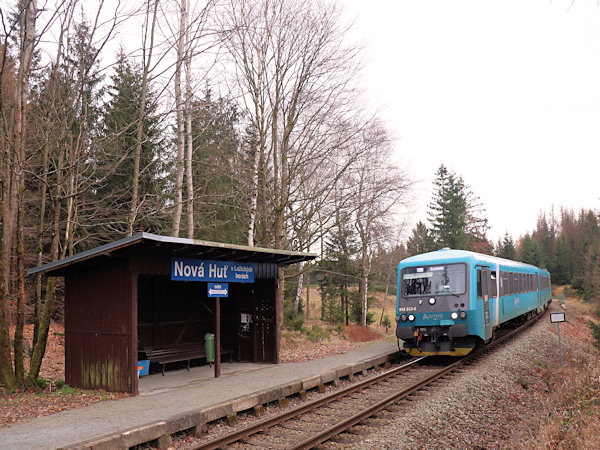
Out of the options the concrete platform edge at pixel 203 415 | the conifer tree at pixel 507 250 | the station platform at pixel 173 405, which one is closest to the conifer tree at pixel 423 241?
the conifer tree at pixel 507 250

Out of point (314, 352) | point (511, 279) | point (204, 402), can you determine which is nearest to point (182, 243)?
point (204, 402)

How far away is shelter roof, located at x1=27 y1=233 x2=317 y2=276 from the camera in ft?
30.0

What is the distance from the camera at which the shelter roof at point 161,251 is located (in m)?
9.16

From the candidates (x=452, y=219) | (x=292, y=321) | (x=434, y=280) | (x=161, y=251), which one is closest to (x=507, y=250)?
(x=452, y=219)

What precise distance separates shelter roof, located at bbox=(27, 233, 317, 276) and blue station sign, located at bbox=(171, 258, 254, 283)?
0.45 ft

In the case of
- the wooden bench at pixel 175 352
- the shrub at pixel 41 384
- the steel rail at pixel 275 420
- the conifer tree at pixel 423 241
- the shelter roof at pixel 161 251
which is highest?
the conifer tree at pixel 423 241

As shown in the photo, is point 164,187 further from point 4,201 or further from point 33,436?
point 33,436

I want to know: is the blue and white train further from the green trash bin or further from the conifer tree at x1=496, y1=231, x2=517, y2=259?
the conifer tree at x1=496, y1=231, x2=517, y2=259

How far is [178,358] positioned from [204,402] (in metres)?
3.82

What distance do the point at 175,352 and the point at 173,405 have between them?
410cm

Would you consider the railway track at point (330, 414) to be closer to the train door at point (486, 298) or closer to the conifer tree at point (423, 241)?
the train door at point (486, 298)

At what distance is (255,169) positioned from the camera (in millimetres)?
15922

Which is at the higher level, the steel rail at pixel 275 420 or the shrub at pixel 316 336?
the steel rail at pixel 275 420

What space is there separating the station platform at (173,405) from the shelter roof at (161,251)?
2.66m
